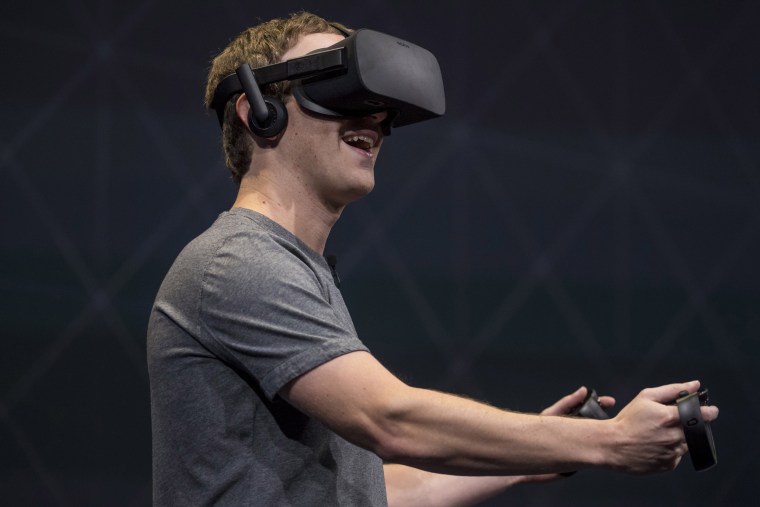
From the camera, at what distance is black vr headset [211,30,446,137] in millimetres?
1396

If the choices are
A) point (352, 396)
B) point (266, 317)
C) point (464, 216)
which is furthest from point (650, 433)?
point (464, 216)

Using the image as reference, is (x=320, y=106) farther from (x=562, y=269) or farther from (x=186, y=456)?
(x=562, y=269)

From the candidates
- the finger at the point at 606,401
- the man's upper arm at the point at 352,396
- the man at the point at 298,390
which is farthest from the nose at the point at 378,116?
the finger at the point at 606,401

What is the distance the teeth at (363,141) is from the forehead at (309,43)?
0.53ft

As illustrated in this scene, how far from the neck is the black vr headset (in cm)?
8

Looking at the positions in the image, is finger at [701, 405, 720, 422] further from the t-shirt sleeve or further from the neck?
the neck

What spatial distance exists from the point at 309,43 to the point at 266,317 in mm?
534

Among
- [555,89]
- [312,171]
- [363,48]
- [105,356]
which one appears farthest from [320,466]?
[555,89]

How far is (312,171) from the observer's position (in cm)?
143

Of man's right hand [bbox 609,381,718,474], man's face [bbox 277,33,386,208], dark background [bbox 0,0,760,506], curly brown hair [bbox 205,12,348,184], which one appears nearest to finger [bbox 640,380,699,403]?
man's right hand [bbox 609,381,718,474]

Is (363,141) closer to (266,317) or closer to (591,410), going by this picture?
(266,317)

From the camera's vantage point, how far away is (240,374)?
4.08ft

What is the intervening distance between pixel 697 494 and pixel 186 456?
2162 millimetres

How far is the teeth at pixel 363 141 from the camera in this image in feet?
4.81
